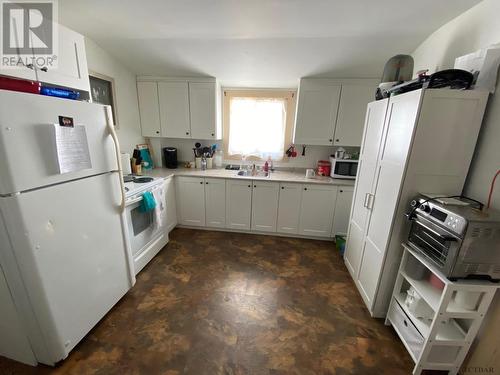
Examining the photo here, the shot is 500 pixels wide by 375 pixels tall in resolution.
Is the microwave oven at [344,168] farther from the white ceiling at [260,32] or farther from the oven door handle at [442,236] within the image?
the oven door handle at [442,236]

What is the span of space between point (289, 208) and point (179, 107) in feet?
7.32

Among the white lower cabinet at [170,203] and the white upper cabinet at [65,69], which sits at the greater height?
the white upper cabinet at [65,69]

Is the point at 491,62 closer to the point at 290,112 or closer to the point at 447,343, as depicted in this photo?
the point at 447,343

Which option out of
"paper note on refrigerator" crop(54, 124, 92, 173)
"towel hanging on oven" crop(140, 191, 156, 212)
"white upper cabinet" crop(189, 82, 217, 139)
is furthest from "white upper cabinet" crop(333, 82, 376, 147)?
"paper note on refrigerator" crop(54, 124, 92, 173)

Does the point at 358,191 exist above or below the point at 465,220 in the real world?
below

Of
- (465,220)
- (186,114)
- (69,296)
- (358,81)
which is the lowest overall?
(69,296)

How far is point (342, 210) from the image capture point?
2783 millimetres

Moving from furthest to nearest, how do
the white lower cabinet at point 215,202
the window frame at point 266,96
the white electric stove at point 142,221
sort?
1. the window frame at point 266,96
2. the white lower cabinet at point 215,202
3. the white electric stove at point 142,221

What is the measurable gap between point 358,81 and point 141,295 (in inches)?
141

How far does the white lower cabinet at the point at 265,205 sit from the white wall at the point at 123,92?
193cm

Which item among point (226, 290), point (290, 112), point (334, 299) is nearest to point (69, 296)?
point (226, 290)

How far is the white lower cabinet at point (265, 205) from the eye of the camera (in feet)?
9.34

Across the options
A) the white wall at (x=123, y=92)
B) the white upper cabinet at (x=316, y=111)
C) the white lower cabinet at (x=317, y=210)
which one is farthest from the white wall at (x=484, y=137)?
the white wall at (x=123, y=92)

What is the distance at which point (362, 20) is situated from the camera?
183 cm
